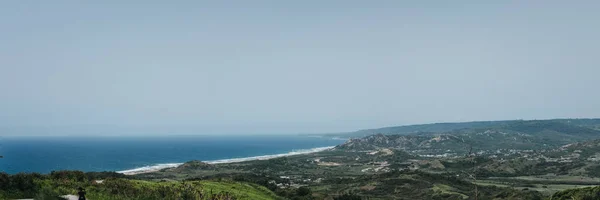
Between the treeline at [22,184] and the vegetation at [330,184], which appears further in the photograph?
the vegetation at [330,184]

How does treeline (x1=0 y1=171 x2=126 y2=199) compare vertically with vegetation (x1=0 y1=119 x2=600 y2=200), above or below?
above

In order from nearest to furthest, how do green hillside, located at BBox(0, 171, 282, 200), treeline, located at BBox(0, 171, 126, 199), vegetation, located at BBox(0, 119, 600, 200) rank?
treeline, located at BBox(0, 171, 126, 199), green hillside, located at BBox(0, 171, 282, 200), vegetation, located at BBox(0, 119, 600, 200)

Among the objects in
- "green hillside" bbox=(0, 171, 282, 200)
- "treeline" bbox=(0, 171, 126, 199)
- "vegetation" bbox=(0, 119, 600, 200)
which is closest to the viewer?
"treeline" bbox=(0, 171, 126, 199)

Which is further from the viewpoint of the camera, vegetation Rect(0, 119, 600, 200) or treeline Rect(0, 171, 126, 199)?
vegetation Rect(0, 119, 600, 200)

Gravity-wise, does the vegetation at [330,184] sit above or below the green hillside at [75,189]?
below

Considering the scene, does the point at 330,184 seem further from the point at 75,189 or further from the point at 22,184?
the point at 22,184

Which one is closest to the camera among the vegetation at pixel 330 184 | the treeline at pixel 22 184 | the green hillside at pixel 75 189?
the treeline at pixel 22 184

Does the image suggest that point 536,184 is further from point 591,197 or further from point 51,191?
point 51,191

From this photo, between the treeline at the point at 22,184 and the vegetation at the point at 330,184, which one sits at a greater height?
the treeline at the point at 22,184

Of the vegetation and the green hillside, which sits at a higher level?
the green hillside

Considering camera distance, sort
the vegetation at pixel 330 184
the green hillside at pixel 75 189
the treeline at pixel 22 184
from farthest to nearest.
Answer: the vegetation at pixel 330 184, the green hillside at pixel 75 189, the treeline at pixel 22 184

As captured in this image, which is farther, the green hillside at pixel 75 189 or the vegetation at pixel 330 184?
the vegetation at pixel 330 184
